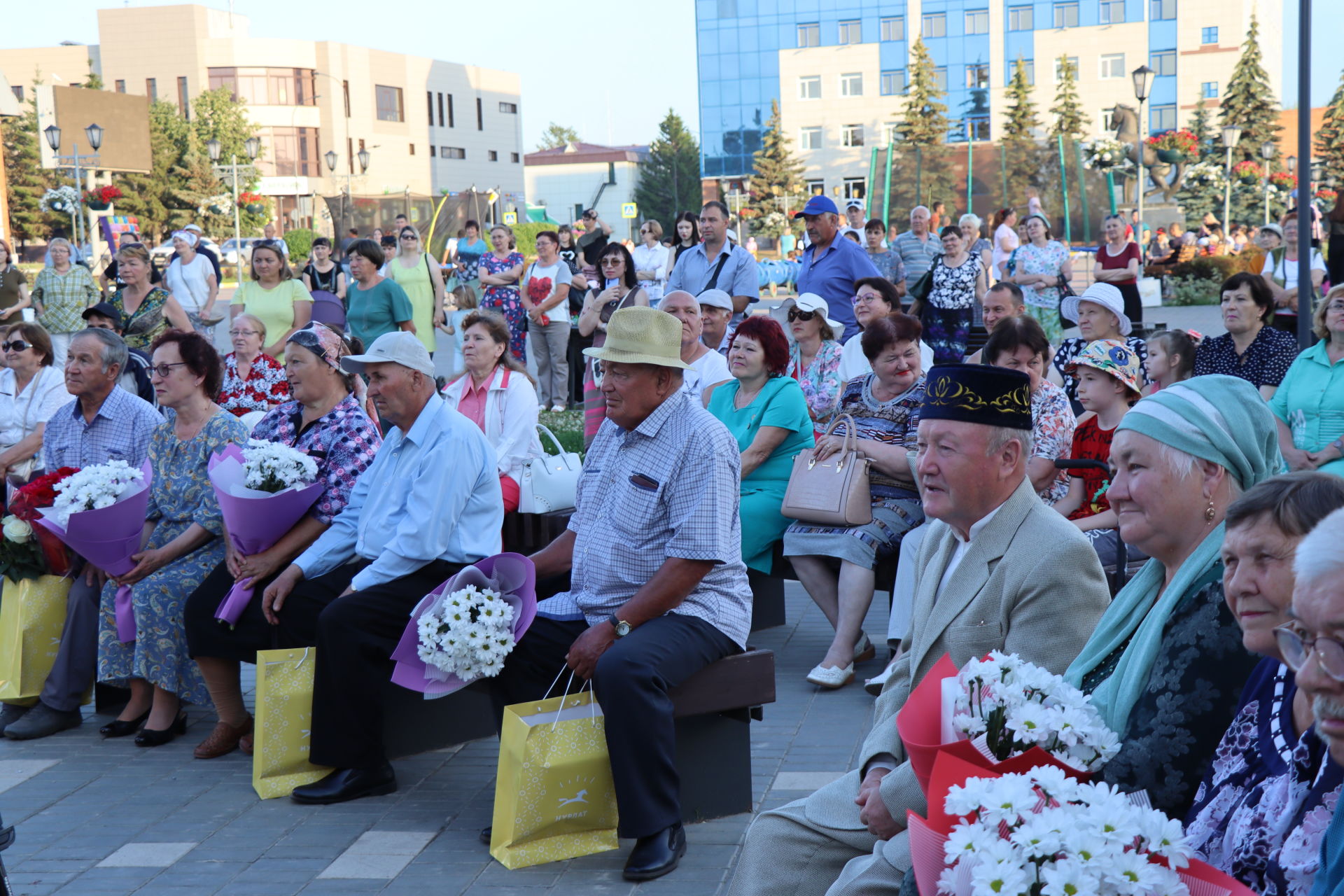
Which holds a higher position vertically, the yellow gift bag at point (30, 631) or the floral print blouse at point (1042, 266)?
the floral print blouse at point (1042, 266)

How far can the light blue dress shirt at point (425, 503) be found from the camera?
15.6ft

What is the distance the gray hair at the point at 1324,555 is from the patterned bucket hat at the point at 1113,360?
4.44m

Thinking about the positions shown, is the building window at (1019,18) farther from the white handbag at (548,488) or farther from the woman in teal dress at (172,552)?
the woman in teal dress at (172,552)

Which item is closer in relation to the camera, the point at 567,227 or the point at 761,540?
the point at 761,540

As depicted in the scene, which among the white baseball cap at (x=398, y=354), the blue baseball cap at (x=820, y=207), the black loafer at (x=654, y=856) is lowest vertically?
the black loafer at (x=654, y=856)

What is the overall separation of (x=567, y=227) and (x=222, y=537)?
564 inches

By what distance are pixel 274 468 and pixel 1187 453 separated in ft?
11.8

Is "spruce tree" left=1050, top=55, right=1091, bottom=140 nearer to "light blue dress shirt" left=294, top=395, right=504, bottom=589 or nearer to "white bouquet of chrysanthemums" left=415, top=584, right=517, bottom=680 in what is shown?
"light blue dress shirt" left=294, top=395, right=504, bottom=589

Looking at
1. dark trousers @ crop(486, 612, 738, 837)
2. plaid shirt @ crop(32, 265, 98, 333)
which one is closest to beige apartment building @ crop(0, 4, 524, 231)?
plaid shirt @ crop(32, 265, 98, 333)

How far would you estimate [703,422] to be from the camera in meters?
4.21

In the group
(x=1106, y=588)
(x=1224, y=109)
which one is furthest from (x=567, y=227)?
(x=1224, y=109)

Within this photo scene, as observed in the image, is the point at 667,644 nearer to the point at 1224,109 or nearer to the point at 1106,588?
the point at 1106,588

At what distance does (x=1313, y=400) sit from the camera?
Answer: 22.8 feet

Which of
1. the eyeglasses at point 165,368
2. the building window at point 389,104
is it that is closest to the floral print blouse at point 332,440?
the eyeglasses at point 165,368
